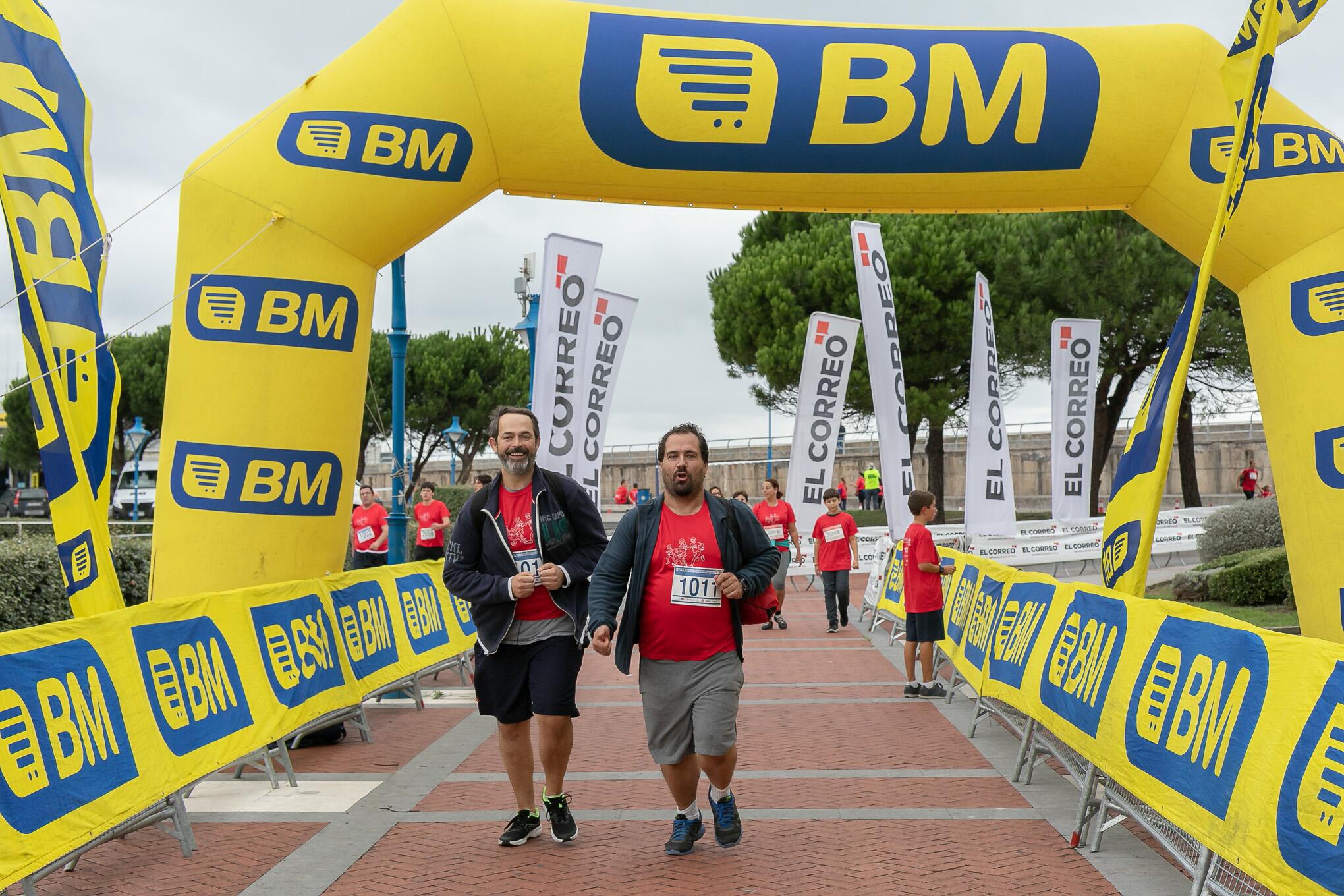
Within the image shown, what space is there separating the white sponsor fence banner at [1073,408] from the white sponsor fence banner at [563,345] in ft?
30.0

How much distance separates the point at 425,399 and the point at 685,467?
192 feet

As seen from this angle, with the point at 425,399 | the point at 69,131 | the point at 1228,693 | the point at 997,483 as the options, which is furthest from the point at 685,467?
the point at 425,399

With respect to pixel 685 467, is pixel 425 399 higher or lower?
higher

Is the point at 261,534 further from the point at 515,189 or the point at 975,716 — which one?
the point at 975,716

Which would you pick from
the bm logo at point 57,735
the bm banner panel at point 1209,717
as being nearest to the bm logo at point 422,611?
the bm logo at point 57,735

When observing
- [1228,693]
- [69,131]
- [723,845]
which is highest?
[69,131]

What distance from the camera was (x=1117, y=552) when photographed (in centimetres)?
709

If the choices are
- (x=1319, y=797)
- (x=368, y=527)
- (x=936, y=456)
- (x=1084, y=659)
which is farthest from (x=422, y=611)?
(x=936, y=456)

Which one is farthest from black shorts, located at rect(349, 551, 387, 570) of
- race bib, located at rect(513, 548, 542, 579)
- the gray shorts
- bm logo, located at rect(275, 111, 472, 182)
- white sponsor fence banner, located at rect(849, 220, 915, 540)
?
the gray shorts

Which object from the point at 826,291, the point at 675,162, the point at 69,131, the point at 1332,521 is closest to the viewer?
the point at 69,131

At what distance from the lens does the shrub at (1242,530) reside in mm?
18438

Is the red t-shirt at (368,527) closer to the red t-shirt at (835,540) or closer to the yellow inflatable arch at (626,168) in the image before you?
the red t-shirt at (835,540)

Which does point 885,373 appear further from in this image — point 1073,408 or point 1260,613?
point 1073,408

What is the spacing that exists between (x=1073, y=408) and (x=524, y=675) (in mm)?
15503
